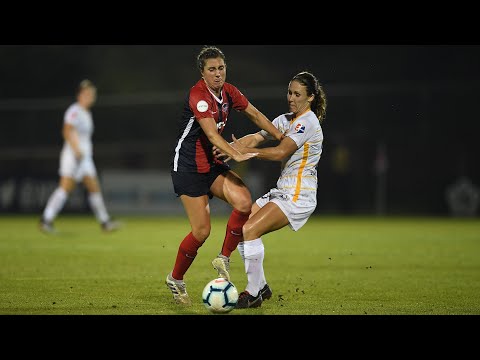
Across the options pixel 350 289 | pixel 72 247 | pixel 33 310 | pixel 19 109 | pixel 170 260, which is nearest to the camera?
pixel 33 310

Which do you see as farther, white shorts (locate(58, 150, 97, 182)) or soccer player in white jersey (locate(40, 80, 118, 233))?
white shorts (locate(58, 150, 97, 182))

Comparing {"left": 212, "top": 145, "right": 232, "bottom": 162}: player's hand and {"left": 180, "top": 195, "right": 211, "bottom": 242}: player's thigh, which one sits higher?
{"left": 212, "top": 145, "right": 232, "bottom": 162}: player's hand

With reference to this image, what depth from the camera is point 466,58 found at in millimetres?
27125

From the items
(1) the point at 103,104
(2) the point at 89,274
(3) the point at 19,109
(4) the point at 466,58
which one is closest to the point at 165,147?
(1) the point at 103,104

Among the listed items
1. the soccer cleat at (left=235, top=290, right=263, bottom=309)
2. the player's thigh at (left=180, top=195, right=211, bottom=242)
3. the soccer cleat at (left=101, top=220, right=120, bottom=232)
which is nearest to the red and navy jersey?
the player's thigh at (left=180, top=195, right=211, bottom=242)

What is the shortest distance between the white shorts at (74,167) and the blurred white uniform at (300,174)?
8637 millimetres

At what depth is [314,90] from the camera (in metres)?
7.48

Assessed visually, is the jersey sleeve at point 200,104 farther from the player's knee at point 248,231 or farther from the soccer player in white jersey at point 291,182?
the player's knee at point 248,231

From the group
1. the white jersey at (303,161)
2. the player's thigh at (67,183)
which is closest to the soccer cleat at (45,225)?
the player's thigh at (67,183)

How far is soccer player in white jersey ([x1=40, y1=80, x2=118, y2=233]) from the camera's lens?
50.0ft

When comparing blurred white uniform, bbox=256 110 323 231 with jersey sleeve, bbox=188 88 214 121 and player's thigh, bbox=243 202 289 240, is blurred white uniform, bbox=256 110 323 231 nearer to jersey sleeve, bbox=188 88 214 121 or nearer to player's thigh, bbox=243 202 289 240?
player's thigh, bbox=243 202 289 240

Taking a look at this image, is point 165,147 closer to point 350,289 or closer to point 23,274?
point 23,274

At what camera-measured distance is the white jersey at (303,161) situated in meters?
7.30

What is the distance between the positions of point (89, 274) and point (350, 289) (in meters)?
3.06
